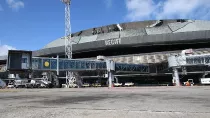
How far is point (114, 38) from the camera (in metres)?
129

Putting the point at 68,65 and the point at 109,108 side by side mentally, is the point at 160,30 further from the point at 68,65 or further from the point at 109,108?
the point at 109,108

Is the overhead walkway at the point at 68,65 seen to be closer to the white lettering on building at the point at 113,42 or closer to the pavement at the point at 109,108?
the white lettering on building at the point at 113,42

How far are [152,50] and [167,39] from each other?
14.2 m

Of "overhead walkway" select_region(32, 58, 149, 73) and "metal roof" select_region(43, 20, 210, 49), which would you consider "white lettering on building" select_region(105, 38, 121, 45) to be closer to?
"metal roof" select_region(43, 20, 210, 49)

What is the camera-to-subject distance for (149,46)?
129m

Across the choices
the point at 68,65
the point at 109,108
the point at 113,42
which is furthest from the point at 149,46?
the point at 109,108

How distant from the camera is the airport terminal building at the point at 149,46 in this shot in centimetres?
11338

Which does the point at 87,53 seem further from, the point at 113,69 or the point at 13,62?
the point at 13,62

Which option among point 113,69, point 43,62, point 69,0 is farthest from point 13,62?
point 69,0

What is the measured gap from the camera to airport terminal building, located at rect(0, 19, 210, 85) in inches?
4464

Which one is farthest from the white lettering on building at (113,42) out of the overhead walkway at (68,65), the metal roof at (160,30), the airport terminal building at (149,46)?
the overhead walkway at (68,65)

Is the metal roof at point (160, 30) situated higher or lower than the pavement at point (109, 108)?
higher

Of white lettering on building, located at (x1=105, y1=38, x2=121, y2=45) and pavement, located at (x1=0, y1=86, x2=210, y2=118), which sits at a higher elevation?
white lettering on building, located at (x1=105, y1=38, x2=121, y2=45)

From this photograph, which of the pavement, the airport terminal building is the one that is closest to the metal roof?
the airport terminal building
